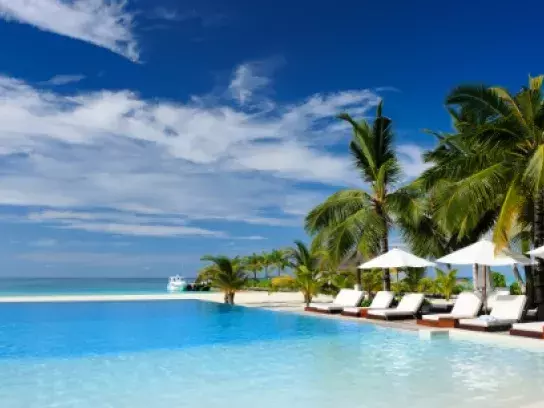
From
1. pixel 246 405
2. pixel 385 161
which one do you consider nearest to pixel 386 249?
pixel 385 161

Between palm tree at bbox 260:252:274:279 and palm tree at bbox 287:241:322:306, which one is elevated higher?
palm tree at bbox 260:252:274:279

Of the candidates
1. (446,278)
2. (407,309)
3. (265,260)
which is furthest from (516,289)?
(265,260)

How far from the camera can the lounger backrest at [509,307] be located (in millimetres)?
12742

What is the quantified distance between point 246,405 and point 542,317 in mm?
9097

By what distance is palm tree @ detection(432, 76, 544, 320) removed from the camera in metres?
13.3

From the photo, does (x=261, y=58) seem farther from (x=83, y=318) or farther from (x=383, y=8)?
(x=83, y=318)

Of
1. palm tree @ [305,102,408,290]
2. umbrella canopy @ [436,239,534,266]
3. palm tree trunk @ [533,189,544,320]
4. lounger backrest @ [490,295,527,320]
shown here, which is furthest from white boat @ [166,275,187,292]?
lounger backrest @ [490,295,527,320]

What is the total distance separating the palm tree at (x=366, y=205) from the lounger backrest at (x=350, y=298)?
1250 millimetres

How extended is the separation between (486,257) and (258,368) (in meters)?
7.19

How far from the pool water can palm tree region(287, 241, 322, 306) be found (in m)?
5.20

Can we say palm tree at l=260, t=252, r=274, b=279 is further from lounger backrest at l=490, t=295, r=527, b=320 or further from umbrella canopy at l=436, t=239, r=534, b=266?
lounger backrest at l=490, t=295, r=527, b=320

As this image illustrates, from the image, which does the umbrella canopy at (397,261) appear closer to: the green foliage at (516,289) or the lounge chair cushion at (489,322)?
the lounge chair cushion at (489,322)

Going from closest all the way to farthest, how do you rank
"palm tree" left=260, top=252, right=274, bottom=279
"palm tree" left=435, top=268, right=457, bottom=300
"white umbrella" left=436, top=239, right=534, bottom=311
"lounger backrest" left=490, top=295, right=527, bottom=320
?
"lounger backrest" left=490, top=295, right=527, bottom=320 < "white umbrella" left=436, top=239, right=534, bottom=311 < "palm tree" left=435, top=268, right=457, bottom=300 < "palm tree" left=260, top=252, right=274, bottom=279

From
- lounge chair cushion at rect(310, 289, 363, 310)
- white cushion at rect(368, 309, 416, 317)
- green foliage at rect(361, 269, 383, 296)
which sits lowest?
white cushion at rect(368, 309, 416, 317)
